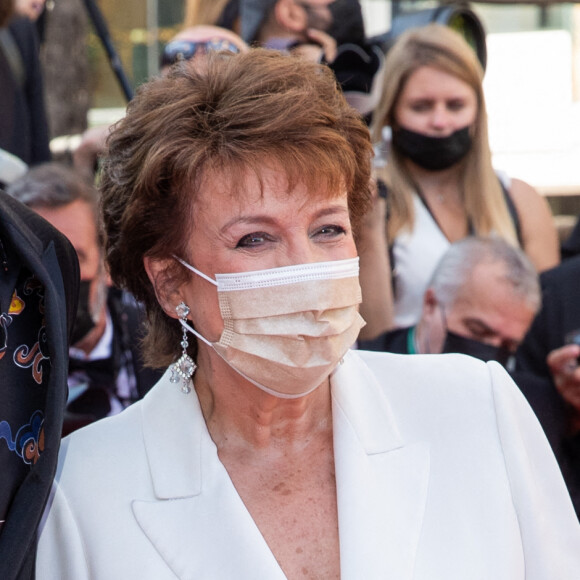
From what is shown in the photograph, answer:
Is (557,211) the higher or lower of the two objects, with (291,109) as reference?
lower

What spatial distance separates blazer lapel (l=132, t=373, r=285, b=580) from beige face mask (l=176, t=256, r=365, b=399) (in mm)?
252

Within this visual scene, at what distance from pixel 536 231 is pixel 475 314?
94 cm

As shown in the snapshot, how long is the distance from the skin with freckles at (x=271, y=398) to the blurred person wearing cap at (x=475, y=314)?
1156mm

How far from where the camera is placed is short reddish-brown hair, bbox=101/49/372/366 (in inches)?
92.4

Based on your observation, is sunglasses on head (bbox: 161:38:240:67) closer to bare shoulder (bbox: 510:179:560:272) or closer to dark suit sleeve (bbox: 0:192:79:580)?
bare shoulder (bbox: 510:179:560:272)

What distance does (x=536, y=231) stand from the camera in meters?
4.50

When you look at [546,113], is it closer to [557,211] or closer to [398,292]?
[557,211]

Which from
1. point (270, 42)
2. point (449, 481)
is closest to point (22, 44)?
point (270, 42)

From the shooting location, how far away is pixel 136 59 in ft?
40.0

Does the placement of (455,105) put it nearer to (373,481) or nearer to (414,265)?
(414,265)

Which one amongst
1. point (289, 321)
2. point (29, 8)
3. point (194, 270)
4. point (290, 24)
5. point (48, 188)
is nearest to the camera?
point (289, 321)

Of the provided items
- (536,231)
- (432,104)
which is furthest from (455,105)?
(536,231)

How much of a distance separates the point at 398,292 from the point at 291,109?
1891 millimetres

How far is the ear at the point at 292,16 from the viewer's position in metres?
4.48
